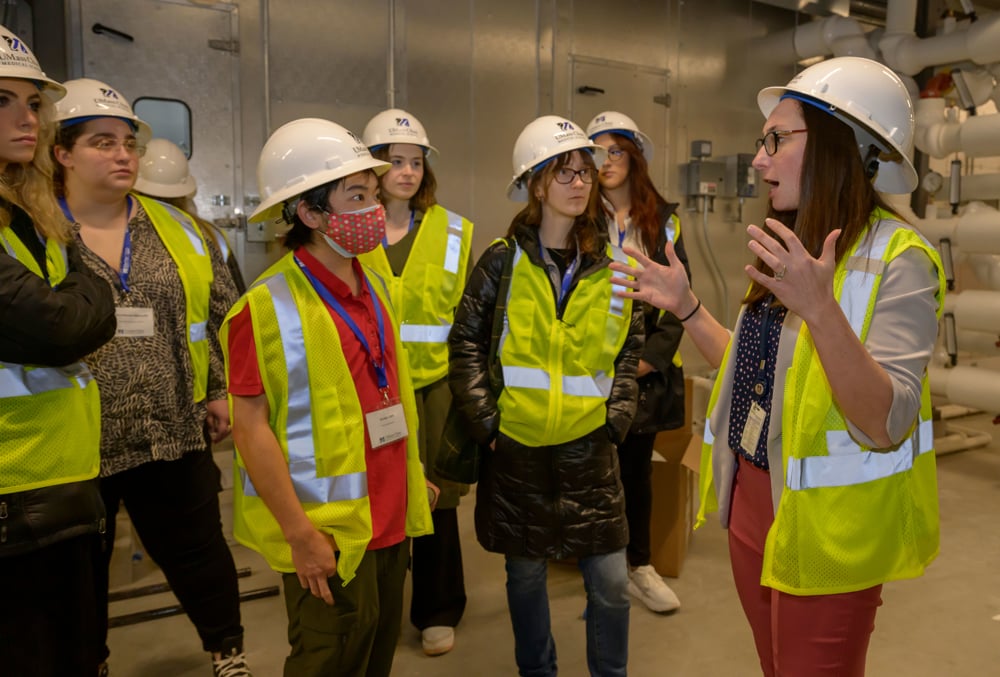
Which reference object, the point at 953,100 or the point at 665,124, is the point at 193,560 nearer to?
the point at 665,124

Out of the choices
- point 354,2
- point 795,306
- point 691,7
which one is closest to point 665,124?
point 691,7

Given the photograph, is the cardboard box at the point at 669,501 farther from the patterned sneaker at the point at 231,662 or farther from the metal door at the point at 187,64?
the metal door at the point at 187,64

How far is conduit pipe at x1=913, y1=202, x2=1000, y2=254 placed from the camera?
4.71m

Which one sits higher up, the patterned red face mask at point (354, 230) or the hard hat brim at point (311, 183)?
the hard hat brim at point (311, 183)

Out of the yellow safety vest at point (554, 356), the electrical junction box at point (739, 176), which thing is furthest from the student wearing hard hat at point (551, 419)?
the electrical junction box at point (739, 176)

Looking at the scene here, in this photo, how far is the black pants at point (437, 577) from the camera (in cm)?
287

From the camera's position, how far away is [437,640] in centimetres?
280

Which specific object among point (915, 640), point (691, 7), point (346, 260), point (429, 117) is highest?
point (691, 7)

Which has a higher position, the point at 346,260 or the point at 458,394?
the point at 346,260

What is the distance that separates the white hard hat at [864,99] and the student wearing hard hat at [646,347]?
151 centimetres

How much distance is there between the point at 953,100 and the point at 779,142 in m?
5.14

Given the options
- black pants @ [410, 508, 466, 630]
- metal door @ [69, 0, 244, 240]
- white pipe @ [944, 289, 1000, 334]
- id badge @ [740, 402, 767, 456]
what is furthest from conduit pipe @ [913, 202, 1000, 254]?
metal door @ [69, 0, 244, 240]

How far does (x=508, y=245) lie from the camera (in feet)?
7.71

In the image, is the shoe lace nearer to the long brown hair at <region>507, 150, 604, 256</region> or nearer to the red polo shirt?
the red polo shirt
